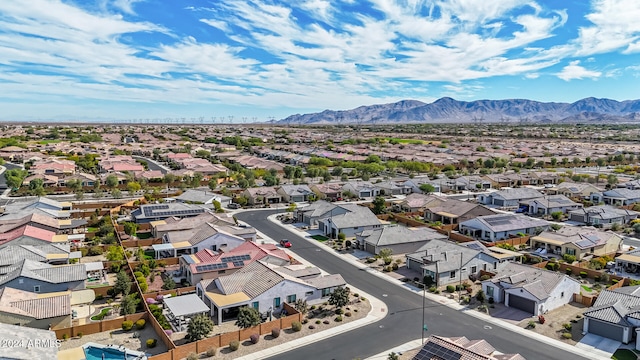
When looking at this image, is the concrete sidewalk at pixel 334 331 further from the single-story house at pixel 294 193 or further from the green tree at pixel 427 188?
the green tree at pixel 427 188

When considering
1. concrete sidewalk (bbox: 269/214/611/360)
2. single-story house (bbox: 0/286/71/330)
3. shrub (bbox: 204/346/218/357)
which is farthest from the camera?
single-story house (bbox: 0/286/71/330)

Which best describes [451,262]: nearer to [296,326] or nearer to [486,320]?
[486,320]

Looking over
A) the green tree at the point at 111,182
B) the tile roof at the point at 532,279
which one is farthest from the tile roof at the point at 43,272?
the green tree at the point at 111,182

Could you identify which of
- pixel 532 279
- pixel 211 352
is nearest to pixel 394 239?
pixel 532 279

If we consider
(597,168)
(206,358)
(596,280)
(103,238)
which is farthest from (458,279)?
(597,168)

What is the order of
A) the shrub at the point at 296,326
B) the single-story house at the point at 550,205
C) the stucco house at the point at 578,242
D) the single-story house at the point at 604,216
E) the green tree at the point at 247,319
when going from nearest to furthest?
the green tree at the point at 247,319
the shrub at the point at 296,326
the stucco house at the point at 578,242
the single-story house at the point at 604,216
the single-story house at the point at 550,205

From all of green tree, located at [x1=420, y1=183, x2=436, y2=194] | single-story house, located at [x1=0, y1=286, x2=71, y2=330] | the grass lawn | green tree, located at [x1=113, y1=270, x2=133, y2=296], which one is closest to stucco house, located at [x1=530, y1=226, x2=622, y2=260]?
the grass lawn

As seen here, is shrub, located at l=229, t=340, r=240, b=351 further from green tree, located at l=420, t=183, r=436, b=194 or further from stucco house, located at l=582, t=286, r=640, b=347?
green tree, located at l=420, t=183, r=436, b=194
